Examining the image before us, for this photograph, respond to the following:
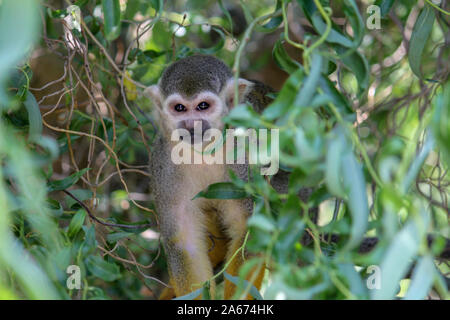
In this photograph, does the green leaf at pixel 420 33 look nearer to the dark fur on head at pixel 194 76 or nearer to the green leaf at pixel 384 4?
the green leaf at pixel 384 4

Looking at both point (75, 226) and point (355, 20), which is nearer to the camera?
point (355, 20)

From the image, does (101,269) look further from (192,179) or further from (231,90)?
(231,90)

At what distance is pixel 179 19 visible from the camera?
4.88 meters

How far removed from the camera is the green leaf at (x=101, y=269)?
221 cm

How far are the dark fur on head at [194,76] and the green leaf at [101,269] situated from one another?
127 centimetres

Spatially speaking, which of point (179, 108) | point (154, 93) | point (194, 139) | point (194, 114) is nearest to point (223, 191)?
point (194, 139)

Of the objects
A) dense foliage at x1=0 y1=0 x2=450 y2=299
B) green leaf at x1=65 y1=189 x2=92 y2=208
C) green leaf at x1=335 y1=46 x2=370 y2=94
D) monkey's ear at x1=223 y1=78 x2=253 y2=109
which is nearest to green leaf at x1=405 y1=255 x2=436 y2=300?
dense foliage at x1=0 y1=0 x2=450 y2=299

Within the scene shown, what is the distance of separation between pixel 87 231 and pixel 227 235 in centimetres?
162

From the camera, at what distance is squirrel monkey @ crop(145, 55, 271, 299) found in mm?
3182

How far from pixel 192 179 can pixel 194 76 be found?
0.71 m

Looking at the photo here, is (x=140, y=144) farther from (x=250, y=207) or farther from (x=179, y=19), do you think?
(x=179, y=19)

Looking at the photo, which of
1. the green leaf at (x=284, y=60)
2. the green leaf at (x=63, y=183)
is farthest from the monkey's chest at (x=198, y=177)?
the green leaf at (x=284, y=60)

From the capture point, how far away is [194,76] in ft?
10.5
